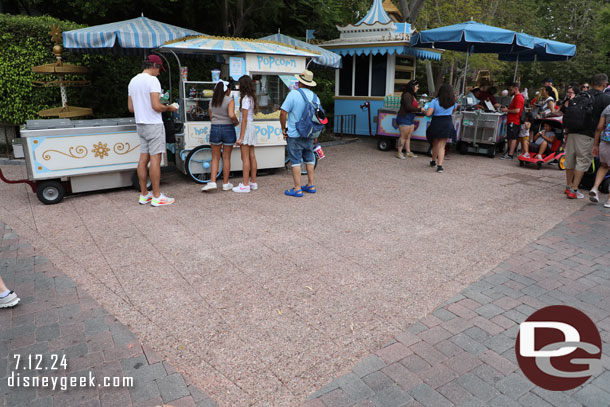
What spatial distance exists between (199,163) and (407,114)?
16.5 ft

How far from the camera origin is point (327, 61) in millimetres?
11336

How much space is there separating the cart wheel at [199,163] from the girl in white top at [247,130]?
27.7 inches

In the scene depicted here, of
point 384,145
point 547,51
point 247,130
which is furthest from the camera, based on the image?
point 384,145

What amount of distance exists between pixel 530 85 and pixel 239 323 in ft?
105

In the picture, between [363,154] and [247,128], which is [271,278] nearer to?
[247,128]

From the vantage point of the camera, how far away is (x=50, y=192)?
6324mm

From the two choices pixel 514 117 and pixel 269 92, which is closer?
pixel 269 92

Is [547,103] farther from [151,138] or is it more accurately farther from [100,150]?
[100,150]

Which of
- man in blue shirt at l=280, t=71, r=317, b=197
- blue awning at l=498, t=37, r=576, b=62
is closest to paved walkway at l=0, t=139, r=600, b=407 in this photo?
man in blue shirt at l=280, t=71, r=317, b=197

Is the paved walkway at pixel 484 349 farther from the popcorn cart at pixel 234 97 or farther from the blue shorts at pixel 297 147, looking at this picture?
the popcorn cart at pixel 234 97

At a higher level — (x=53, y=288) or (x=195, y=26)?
(x=195, y=26)

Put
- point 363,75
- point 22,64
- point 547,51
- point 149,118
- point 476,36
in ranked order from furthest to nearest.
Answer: point 363,75
point 547,51
point 476,36
point 22,64
point 149,118

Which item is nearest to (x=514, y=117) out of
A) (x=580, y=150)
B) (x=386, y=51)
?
(x=580, y=150)

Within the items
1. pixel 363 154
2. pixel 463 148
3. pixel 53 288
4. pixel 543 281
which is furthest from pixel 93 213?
pixel 463 148
